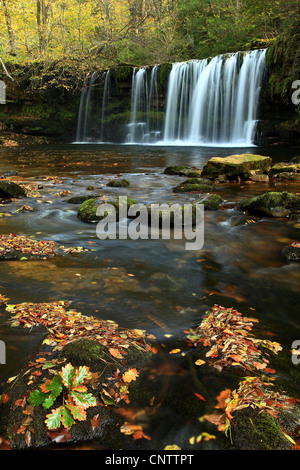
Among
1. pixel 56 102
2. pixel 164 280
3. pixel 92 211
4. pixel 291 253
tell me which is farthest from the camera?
pixel 56 102

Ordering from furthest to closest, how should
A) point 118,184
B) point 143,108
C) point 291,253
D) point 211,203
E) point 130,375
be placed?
point 143,108 → point 118,184 → point 211,203 → point 291,253 → point 130,375

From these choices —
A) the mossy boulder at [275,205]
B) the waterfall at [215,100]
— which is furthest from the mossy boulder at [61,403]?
the waterfall at [215,100]

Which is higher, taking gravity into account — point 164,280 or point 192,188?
point 192,188

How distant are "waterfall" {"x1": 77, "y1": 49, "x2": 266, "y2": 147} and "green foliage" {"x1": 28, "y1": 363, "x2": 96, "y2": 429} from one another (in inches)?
834

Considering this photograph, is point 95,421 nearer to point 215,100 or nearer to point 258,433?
point 258,433

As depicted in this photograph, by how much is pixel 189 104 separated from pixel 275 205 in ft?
63.8

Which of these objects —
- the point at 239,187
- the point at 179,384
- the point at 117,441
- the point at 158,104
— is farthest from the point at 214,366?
the point at 158,104

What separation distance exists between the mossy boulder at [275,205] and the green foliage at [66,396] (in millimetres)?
5596

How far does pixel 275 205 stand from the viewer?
6.71 m

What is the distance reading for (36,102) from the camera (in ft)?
92.0

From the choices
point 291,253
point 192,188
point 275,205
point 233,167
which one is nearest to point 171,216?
point 275,205

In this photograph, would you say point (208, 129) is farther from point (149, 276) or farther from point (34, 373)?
point (34, 373)

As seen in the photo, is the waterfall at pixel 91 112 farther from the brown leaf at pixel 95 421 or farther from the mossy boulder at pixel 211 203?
the brown leaf at pixel 95 421

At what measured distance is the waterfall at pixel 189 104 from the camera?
21016mm
